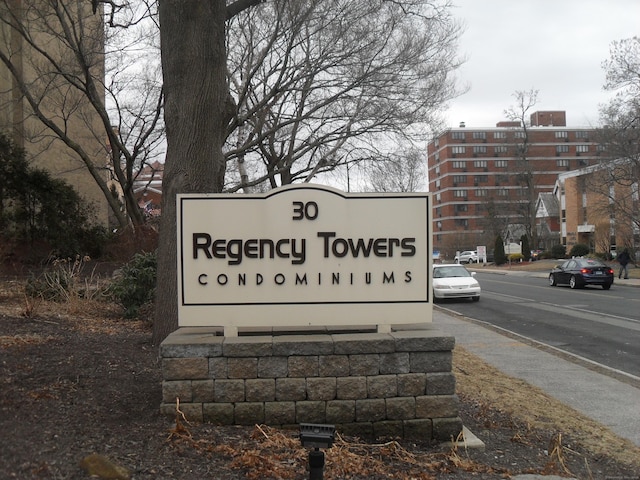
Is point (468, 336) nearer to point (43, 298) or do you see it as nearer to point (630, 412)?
point (630, 412)

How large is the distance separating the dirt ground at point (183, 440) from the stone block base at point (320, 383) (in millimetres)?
144

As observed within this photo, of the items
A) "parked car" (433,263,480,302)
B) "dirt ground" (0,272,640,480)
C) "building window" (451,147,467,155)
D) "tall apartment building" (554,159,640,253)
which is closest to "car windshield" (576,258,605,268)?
"parked car" (433,263,480,302)

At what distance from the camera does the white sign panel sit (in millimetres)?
5109

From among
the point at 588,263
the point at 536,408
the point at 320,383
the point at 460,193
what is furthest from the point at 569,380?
the point at 460,193

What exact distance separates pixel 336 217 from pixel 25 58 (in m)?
19.6

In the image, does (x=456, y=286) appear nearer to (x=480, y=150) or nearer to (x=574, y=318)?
(x=574, y=318)

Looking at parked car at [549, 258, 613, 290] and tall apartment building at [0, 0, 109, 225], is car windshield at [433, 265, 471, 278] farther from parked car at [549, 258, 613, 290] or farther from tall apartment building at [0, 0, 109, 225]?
tall apartment building at [0, 0, 109, 225]

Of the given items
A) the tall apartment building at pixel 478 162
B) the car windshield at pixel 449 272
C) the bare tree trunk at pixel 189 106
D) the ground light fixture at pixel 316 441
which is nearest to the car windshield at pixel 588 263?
the car windshield at pixel 449 272

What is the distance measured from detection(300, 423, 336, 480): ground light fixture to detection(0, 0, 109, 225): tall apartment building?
16.1 m

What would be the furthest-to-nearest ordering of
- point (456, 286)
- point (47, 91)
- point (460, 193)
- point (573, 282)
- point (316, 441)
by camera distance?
point (460, 193) < point (573, 282) < point (456, 286) < point (47, 91) < point (316, 441)

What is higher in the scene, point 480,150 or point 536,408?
point 480,150

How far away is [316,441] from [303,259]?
6.71ft

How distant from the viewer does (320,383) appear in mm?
4762

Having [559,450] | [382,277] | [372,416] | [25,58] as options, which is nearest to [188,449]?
[372,416]
